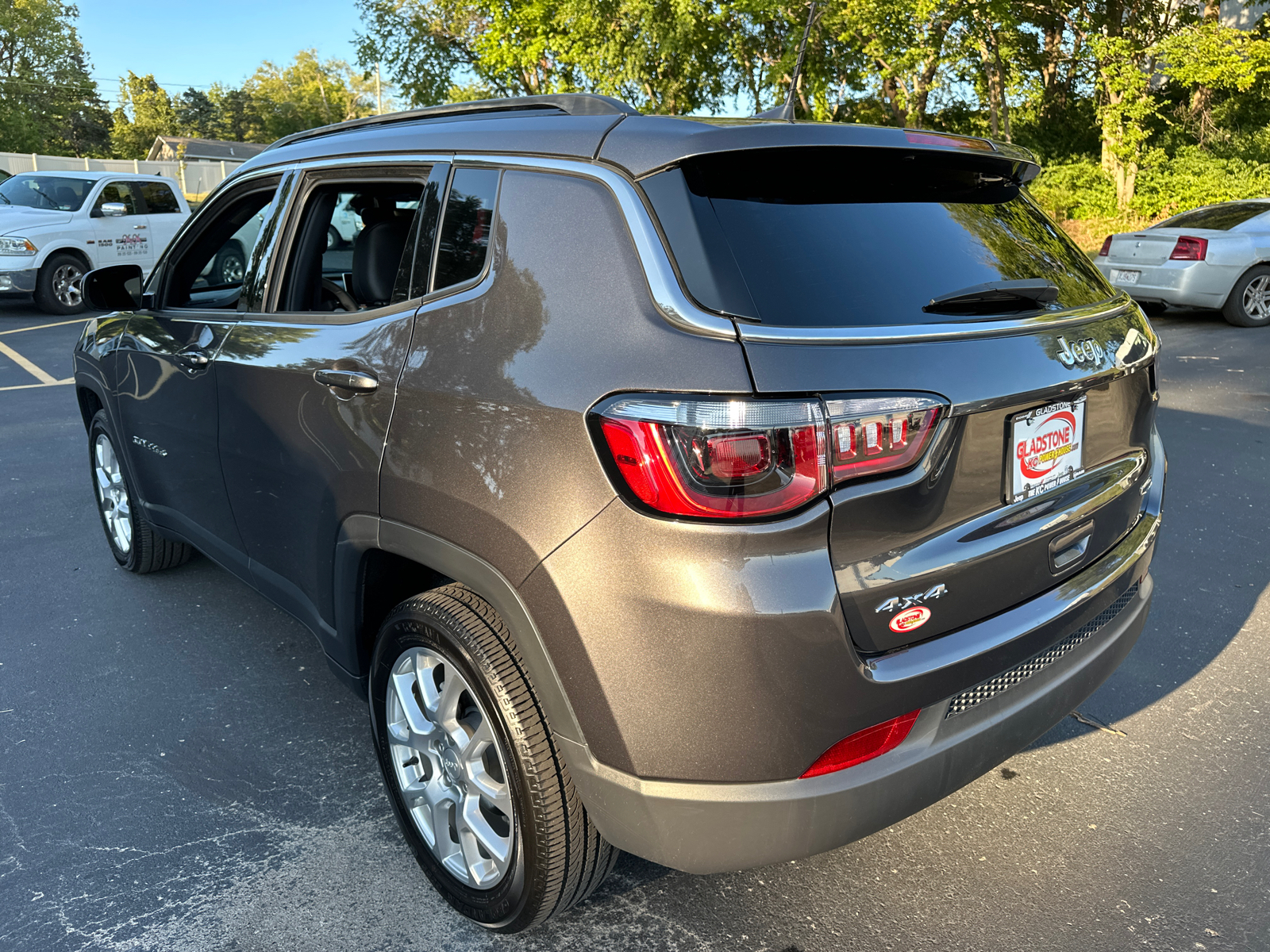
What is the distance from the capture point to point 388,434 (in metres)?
2.27

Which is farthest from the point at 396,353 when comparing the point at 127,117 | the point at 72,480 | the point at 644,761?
the point at 127,117

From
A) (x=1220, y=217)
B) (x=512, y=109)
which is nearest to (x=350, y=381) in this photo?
(x=512, y=109)

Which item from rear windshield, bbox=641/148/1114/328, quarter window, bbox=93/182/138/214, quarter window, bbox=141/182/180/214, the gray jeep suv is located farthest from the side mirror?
quarter window, bbox=141/182/180/214

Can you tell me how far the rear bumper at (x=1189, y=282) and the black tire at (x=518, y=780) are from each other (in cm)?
1087

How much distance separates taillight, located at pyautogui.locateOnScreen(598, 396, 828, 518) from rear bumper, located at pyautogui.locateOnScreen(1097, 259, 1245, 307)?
10821mm

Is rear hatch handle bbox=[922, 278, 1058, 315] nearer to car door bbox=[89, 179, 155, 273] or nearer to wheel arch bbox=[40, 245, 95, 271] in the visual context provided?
car door bbox=[89, 179, 155, 273]

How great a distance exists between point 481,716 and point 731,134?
1366mm

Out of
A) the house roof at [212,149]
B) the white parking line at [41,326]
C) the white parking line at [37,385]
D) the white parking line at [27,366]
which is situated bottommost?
the white parking line at [37,385]

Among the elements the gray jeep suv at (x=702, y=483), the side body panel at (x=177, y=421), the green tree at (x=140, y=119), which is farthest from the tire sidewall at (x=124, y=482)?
the green tree at (x=140, y=119)

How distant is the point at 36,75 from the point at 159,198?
56.6m

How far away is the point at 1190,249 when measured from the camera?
11.0 metres

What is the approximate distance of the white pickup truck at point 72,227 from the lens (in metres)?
12.7

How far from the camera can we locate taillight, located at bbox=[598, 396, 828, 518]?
1702mm

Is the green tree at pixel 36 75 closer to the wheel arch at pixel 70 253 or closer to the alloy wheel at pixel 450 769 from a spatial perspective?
the wheel arch at pixel 70 253
